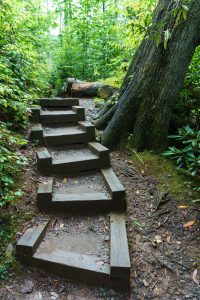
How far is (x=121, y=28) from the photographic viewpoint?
28.6 feet

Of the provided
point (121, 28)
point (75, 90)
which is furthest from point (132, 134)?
point (121, 28)

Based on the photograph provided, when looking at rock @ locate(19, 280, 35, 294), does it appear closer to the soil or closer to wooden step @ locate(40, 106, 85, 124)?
the soil

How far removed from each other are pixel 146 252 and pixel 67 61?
30.2 ft

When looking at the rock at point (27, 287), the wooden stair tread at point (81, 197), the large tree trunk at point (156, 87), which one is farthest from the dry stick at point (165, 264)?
the large tree trunk at point (156, 87)

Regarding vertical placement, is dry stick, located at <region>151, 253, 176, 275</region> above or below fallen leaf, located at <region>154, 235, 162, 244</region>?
below

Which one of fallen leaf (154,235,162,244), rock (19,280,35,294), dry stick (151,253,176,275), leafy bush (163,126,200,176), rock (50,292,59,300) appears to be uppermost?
Result: leafy bush (163,126,200,176)

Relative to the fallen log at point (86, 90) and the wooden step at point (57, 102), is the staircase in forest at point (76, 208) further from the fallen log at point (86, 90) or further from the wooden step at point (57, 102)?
the fallen log at point (86, 90)

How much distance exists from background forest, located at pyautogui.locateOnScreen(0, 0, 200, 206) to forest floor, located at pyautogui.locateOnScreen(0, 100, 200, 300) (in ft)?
1.90

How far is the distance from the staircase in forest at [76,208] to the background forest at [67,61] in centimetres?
49

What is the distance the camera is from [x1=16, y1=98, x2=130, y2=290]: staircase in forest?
2730 millimetres

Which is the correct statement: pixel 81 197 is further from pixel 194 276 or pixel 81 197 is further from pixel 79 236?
pixel 194 276

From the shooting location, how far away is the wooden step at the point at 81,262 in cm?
262

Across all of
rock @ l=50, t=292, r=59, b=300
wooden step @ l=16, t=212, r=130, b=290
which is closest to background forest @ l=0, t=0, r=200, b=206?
wooden step @ l=16, t=212, r=130, b=290

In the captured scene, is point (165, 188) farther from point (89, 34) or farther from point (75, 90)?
point (89, 34)
